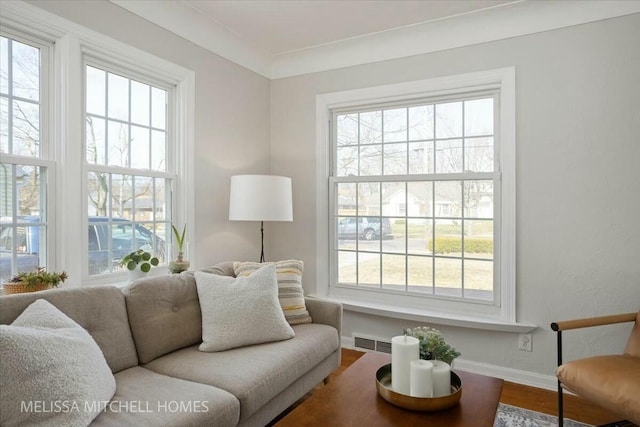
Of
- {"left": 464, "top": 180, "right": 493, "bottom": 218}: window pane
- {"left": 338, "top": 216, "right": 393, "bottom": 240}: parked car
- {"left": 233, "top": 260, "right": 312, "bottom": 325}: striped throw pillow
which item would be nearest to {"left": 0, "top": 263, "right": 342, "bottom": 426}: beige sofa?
{"left": 233, "top": 260, "right": 312, "bottom": 325}: striped throw pillow

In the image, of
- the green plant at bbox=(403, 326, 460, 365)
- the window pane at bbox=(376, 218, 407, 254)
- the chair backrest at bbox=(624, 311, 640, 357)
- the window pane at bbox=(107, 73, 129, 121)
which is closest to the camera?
the green plant at bbox=(403, 326, 460, 365)

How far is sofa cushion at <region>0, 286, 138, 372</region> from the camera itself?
170 centimetres

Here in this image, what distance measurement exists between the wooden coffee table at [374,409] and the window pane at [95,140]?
1892 millimetres

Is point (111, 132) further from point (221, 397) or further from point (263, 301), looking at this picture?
point (221, 397)

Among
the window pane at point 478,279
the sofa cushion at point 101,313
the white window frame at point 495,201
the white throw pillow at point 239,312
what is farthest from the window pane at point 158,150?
the window pane at point 478,279

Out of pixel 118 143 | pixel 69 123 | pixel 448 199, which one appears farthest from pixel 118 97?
pixel 448 199

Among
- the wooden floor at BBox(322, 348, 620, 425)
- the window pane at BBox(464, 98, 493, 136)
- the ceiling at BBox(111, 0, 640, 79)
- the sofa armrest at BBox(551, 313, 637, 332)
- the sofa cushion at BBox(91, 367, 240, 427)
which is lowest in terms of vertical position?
the wooden floor at BBox(322, 348, 620, 425)

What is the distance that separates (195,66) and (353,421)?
2.60 meters

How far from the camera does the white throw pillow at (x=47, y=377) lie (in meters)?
1.24

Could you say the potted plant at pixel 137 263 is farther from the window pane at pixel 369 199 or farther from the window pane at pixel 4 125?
the window pane at pixel 369 199

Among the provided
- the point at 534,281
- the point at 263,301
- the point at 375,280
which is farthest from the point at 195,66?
the point at 534,281

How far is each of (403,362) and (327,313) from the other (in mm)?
978

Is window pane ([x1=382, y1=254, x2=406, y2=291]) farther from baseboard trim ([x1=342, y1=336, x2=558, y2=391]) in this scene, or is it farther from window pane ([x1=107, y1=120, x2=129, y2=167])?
window pane ([x1=107, y1=120, x2=129, y2=167])

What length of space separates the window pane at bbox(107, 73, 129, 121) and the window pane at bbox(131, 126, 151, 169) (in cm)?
12
